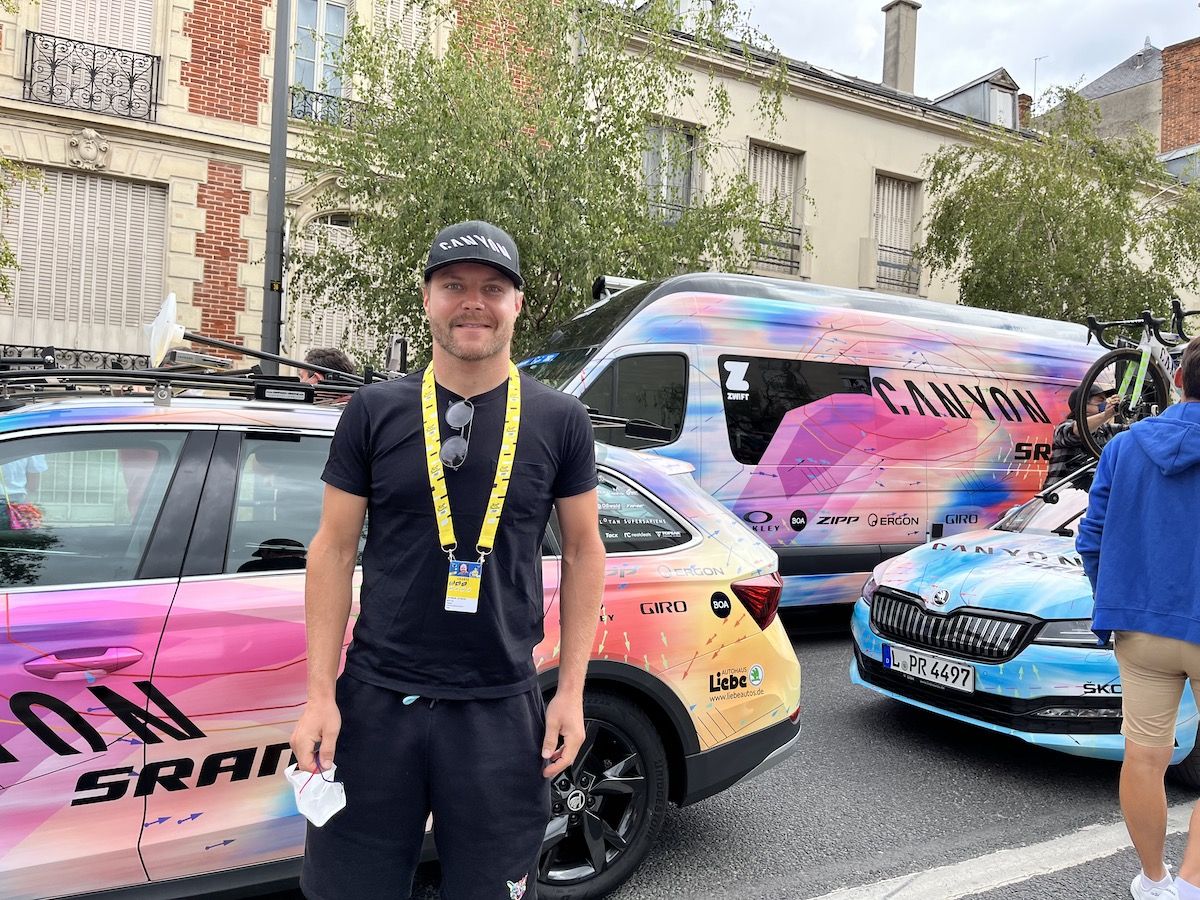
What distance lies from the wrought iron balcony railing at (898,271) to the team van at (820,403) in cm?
1017

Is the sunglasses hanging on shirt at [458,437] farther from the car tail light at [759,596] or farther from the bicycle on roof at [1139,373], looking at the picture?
the bicycle on roof at [1139,373]

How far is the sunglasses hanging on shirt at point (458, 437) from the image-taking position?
6.40 feet

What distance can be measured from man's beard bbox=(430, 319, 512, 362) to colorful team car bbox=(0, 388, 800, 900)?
3.62ft

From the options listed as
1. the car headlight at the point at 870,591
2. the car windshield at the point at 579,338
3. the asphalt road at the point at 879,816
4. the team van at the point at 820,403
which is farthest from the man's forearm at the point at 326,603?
the car windshield at the point at 579,338

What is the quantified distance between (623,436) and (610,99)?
4.75 metres

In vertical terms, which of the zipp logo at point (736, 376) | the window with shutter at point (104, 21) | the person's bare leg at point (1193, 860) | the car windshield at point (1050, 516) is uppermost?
the window with shutter at point (104, 21)

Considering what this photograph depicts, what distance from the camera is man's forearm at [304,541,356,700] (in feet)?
6.44

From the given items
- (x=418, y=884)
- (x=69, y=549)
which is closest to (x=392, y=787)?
(x=69, y=549)

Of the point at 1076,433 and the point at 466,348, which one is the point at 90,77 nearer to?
the point at 1076,433

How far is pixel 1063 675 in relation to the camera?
13.7 ft

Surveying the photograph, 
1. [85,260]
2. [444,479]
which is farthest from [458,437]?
[85,260]

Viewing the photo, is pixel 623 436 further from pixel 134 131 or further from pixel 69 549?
pixel 134 131

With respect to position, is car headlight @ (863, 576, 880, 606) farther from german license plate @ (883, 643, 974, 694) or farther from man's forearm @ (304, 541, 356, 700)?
man's forearm @ (304, 541, 356, 700)

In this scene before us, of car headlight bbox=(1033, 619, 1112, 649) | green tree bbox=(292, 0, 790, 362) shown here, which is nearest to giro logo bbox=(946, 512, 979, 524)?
green tree bbox=(292, 0, 790, 362)
